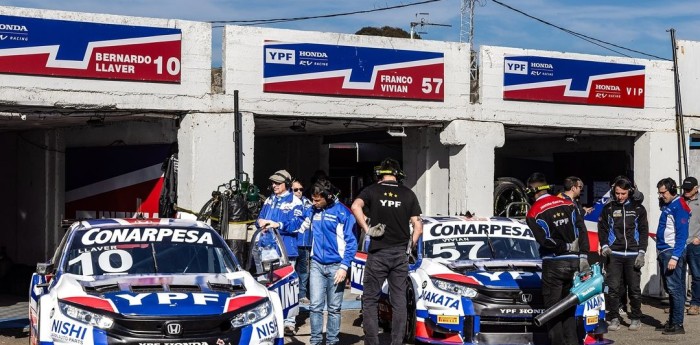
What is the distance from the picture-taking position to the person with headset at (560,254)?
36.7 ft

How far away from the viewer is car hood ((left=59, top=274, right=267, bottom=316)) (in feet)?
28.5

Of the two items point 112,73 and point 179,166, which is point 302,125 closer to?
point 179,166

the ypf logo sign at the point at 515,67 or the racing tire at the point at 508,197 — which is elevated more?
the ypf logo sign at the point at 515,67

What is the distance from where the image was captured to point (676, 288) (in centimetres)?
→ 1378

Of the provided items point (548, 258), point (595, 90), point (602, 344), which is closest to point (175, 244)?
point (548, 258)

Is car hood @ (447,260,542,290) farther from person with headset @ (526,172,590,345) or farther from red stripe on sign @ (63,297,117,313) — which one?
red stripe on sign @ (63,297,117,313)

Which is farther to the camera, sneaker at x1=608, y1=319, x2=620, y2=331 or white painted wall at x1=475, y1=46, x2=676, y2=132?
white painted wall at x1=475, y1=46, x2=676, y2=132

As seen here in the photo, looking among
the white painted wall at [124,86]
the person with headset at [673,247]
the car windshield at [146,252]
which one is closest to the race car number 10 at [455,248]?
the person with headset at [673,247]

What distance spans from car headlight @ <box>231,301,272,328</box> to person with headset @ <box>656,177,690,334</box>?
21.2 ft

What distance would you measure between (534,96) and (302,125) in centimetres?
409

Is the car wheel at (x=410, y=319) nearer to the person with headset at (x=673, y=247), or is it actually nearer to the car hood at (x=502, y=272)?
the car hood at (x=502, y=272)

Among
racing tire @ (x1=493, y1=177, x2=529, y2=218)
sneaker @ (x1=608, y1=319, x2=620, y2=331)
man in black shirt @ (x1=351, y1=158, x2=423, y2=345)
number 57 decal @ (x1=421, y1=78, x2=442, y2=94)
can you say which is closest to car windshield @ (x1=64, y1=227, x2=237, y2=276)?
man in black shirt @ (x1=351, y1=158, x2=423, y2=345)

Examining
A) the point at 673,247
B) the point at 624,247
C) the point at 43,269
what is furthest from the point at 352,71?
the point at 43,269

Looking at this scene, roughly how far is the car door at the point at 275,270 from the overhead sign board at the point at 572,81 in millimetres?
7820
